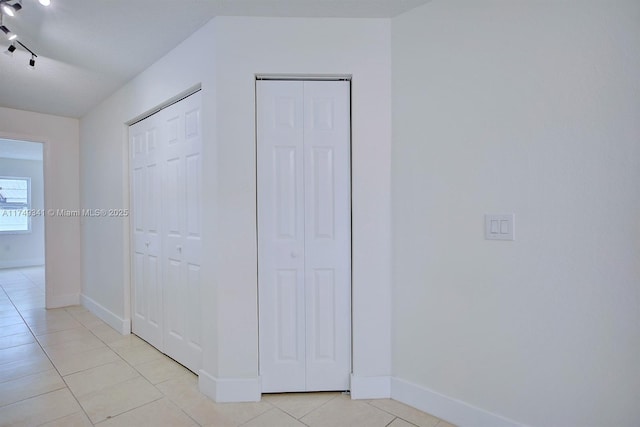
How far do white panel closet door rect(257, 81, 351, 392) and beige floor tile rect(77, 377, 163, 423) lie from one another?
2.65 ft

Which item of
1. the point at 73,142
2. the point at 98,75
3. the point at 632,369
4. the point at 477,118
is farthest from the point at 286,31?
the point at 73,142

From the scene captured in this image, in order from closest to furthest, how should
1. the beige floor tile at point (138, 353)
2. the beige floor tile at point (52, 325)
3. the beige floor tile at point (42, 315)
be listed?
the beige floor tile at point (138, 353) → the beige floor tile at point (52, 325) → the beige floor tile at point (42, 315)

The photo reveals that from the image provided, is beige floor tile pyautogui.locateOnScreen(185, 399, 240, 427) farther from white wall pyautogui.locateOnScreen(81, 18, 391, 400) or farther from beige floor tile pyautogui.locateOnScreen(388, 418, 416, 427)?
beige floor tile pyautogui.locateOnScreen(388, 418, 416, 427)

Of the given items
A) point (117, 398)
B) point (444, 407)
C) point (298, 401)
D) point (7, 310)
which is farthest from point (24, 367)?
point (444, 407)

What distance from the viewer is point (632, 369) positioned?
1.26 m

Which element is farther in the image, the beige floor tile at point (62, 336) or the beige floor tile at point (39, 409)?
the beige floor tile at point (62, 336)

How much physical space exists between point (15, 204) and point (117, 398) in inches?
290

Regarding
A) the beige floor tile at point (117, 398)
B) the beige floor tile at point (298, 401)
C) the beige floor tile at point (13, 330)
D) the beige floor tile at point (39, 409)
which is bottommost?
the beige floor tile at point (13, 330)

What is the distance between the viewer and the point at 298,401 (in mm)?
1868

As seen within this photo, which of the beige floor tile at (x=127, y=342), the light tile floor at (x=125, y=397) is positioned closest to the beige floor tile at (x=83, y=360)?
the light tile floor at (x=125, y=397)

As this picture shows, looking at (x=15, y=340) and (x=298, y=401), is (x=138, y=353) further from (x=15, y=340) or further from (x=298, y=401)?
(x=298, y=401)

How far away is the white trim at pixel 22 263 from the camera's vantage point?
6.49 metres

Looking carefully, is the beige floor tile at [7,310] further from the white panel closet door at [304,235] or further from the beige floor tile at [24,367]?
the white panel closet door at [304,235]

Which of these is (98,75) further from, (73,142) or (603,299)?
(603,299)
